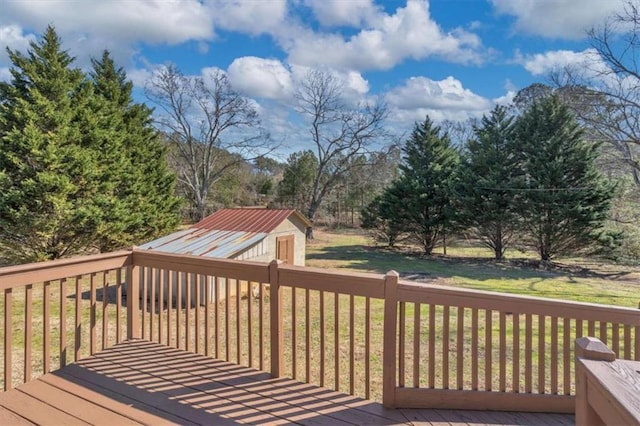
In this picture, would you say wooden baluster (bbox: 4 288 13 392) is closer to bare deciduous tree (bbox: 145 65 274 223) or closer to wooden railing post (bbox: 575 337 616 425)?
wooden railing post (bbox: 575 337 616 425)

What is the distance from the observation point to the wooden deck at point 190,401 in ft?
6.98

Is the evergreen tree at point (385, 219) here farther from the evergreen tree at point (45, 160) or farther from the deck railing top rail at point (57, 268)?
the deck railing top rail at point (57, 268)

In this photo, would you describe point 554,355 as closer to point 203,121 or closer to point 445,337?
point 445,337

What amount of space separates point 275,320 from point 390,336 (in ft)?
2.73

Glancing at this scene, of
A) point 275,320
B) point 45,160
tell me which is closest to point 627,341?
point 275,320

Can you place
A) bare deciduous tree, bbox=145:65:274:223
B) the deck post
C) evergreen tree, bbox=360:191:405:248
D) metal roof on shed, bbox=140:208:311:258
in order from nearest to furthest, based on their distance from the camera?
the deck post
metal roof on shed, bbox=140:208:311:258
evergreen tree, bbox=360:191:405:248
bare deciduous tree, bbox=145:65:274:223

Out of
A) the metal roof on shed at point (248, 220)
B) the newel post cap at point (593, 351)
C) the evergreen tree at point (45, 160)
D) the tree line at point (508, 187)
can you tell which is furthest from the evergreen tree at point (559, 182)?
the evergreen tree at point (45, 160)

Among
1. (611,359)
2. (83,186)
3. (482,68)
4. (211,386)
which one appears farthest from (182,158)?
(611,359)

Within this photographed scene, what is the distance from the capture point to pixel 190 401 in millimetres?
2311

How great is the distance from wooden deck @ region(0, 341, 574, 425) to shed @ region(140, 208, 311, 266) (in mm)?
4423

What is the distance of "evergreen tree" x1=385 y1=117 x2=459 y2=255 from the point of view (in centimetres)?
1510

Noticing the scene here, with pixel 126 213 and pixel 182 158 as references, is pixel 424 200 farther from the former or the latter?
pixel 182 158

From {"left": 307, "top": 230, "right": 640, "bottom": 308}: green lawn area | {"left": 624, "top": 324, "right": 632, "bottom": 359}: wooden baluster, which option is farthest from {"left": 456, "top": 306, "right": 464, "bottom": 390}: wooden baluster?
{"left": 307, "top": 230, "right": 640, "bottom": 308}: green lawn area

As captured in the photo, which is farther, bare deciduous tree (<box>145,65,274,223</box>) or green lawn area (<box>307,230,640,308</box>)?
bare deciduous tree (<box>145,65,274,223</box>)
